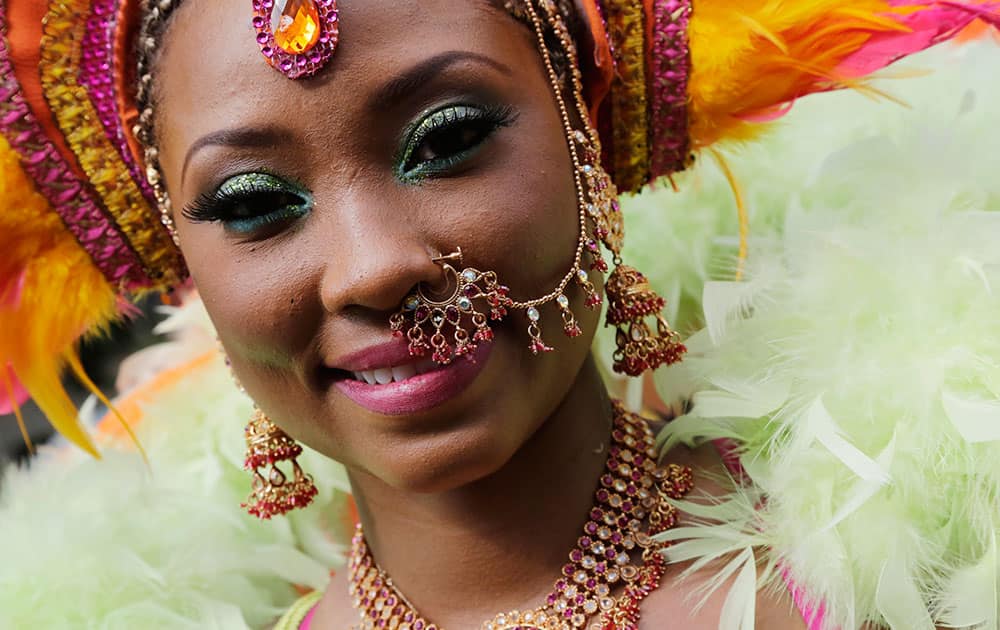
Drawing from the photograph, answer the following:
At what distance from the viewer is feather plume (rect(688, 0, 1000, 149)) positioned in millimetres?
1710

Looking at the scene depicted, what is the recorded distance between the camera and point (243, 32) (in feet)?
4.85

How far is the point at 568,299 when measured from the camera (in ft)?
5.13

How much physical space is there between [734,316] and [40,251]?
126cm

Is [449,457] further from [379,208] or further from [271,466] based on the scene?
[271,466]

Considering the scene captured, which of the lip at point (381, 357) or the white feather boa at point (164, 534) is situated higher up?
the lip at point (381, 357)

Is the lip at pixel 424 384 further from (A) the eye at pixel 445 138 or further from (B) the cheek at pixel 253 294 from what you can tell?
(A) the eye at pixel 445 138

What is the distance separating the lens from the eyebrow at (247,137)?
4.75 ft

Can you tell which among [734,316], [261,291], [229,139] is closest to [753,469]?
[734,316]

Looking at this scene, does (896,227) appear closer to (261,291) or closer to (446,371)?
(446,371)

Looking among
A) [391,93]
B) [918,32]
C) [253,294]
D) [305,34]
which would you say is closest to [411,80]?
[391,93]

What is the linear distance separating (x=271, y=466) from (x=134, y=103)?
0.66 metres

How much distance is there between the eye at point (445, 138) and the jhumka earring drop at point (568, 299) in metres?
0.14

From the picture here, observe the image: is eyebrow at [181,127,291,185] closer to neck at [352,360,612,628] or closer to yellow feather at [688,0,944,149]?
neck at [352,360,612,628]

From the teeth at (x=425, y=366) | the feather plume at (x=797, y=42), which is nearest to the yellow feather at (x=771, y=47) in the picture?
the feather plume at (x=797, y=42)
